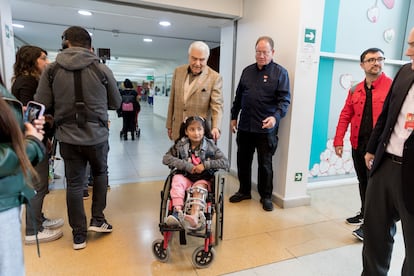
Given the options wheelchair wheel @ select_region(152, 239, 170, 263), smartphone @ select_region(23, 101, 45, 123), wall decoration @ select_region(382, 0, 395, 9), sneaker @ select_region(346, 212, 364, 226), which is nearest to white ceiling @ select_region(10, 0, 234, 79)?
wall decoration @ select_region(382, 0, 395, 9)

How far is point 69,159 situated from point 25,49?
2.75ft

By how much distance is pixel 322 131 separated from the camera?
3340mm

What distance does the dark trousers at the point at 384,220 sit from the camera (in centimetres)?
127

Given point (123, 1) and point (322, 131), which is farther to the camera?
point (322, 131)

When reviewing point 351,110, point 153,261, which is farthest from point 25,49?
point 351,110

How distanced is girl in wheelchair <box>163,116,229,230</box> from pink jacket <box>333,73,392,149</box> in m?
1.07

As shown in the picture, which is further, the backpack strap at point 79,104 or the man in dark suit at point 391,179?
the backpack strap at point 79,104

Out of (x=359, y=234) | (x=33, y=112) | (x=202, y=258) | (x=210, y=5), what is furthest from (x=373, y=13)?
(x=33, y=112)

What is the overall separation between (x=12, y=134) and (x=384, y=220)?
164 cm

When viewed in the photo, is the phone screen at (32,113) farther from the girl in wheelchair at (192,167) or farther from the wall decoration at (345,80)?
the wall decoration at (345,80)

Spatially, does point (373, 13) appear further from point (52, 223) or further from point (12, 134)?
point (52, 223)

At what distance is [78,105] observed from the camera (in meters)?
1.81

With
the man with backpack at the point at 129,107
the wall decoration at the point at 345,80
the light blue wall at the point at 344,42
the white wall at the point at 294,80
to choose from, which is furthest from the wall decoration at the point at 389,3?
the man with backpack at the point at 129,107

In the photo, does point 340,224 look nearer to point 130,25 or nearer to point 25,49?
point 25,49
